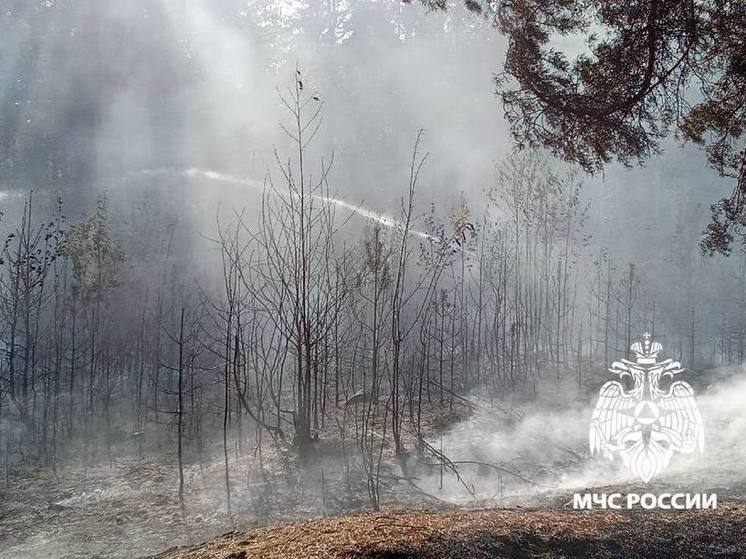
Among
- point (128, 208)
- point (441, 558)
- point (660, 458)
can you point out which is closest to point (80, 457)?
point (441, 558)

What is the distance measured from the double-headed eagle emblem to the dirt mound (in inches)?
102

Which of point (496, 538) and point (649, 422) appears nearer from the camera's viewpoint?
point (496, 538)

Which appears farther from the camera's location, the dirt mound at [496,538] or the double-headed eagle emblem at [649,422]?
the double-headed eagle emblem at [649,422]

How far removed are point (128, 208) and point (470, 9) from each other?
32331 mm

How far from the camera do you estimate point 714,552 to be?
139 inches

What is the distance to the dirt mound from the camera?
3.24 m

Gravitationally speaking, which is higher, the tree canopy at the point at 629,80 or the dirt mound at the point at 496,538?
the tree canopy at the point at 629,80

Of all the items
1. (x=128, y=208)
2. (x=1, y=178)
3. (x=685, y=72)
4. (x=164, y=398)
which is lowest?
(x=164, y=398)

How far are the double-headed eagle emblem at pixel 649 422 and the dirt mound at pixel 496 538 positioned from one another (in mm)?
2589

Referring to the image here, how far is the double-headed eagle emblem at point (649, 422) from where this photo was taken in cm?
666

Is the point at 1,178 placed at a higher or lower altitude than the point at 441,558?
higher

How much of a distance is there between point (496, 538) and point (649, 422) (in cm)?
383

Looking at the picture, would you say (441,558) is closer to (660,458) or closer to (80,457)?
(660,458)

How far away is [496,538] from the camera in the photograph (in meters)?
3.46
